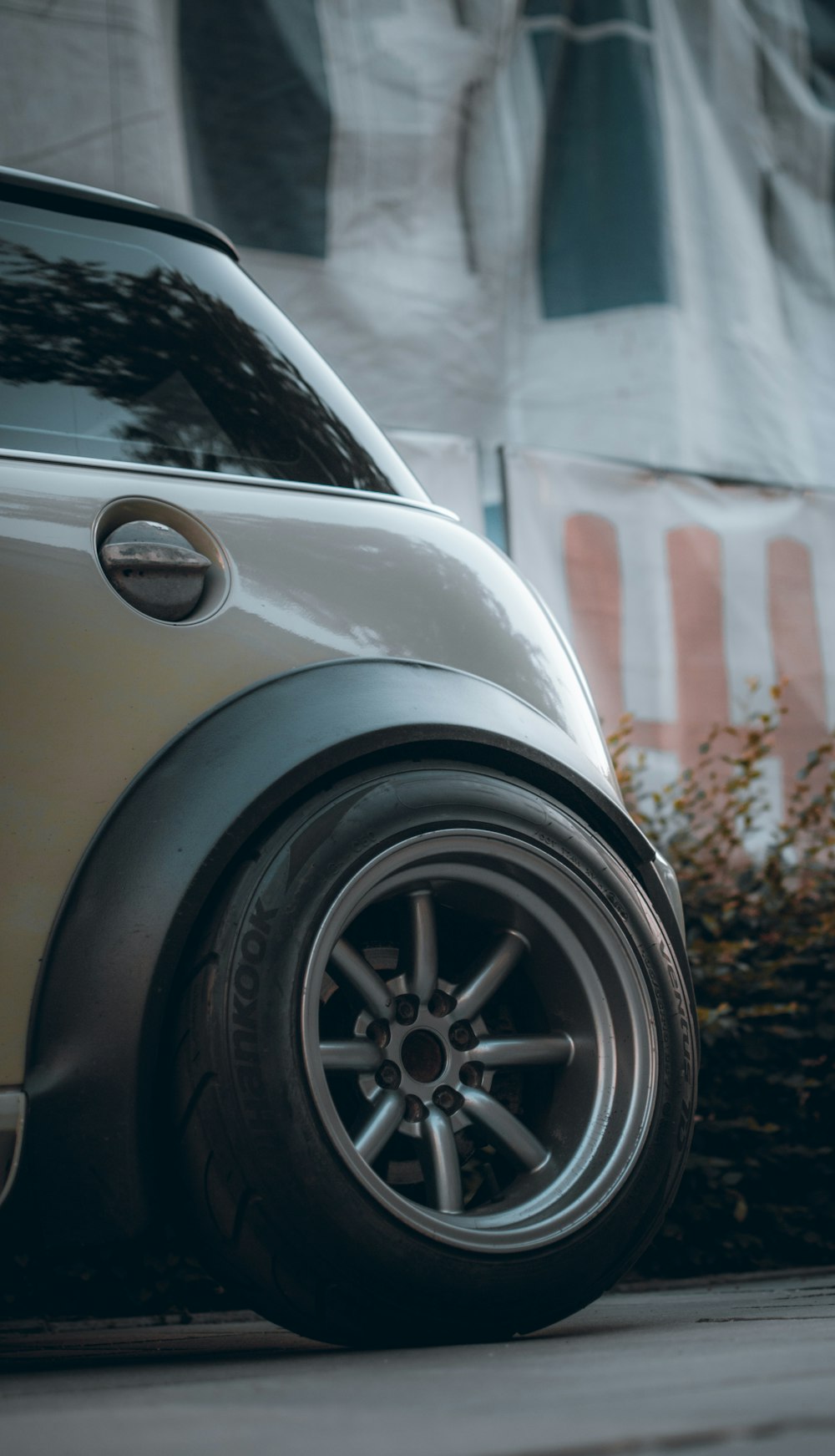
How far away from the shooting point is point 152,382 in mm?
2154

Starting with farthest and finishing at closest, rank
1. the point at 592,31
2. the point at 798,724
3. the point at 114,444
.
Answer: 1. the point at 592,31
2. the point at 798,724
3. the point at 114,444

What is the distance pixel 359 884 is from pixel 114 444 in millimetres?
765

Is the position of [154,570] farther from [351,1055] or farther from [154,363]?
[351,1055]

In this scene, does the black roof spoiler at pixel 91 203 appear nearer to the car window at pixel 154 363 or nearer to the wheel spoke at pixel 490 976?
the car window at pixel 154 363

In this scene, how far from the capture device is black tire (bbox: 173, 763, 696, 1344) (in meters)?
1.56

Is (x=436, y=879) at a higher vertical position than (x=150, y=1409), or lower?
higher

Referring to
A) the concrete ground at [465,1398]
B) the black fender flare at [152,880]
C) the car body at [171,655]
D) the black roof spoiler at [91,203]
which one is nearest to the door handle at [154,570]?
the car body at [171,655]

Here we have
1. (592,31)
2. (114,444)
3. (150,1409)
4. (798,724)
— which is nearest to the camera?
(150,1409)

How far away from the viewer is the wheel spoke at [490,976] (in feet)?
5.98

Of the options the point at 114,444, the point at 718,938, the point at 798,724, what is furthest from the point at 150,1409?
the point at 798,724

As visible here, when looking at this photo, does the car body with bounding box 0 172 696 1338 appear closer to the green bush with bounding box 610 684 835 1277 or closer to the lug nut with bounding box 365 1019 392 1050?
the lug nut with bounding box 365 1019 392 1050

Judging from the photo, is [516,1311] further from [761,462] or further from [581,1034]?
[761,462]

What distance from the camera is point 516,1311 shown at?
1643 millimetres

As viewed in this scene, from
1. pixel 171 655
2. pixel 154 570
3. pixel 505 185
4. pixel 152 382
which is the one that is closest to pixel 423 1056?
pixel 171 655
